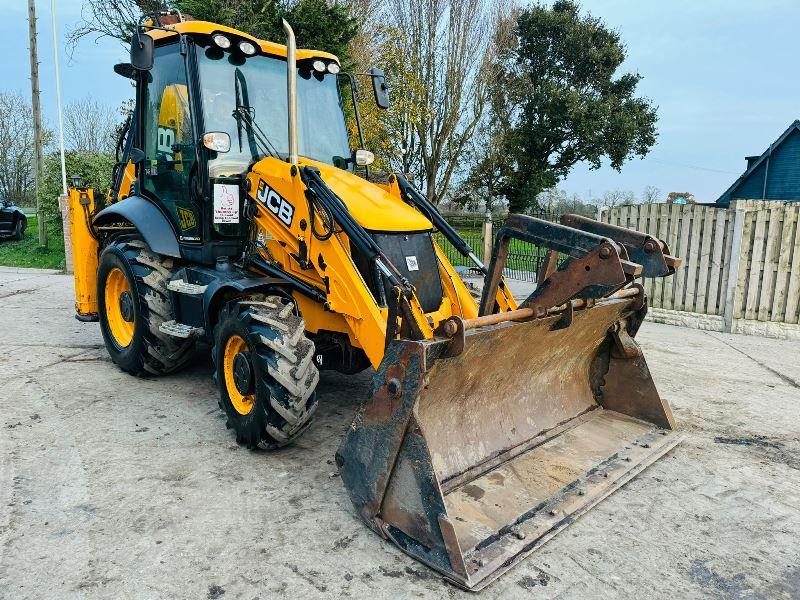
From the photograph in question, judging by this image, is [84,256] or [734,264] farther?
[734,264]

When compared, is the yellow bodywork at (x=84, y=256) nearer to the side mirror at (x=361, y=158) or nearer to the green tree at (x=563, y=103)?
the side mirror at (x=361, y=158)

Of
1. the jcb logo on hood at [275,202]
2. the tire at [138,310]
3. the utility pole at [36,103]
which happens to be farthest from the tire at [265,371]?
the utility pole at [36,103]

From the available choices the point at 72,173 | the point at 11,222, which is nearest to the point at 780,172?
the point at 72,173

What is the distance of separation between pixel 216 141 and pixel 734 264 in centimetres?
744

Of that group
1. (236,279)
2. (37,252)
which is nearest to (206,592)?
(236,279)

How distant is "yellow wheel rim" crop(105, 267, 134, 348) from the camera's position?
598cm

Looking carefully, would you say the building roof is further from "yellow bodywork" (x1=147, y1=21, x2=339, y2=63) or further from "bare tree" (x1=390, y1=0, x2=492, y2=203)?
"yellow bodywork" (x1=147, y1=21, x2=339, y2=63)

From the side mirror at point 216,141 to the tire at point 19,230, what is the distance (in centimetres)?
1859

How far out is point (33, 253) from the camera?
16.9 m

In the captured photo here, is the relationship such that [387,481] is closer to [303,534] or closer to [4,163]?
[303,534]

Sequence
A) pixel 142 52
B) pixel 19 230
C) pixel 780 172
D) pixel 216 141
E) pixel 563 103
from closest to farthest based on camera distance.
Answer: pixel 142 52 < pixel 216 141 < pixel 19 230 < pixel 780 172 < pixel 563 103

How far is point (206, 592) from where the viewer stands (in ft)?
9.13

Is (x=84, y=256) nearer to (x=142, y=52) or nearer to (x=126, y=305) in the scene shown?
(x=126, y=305)

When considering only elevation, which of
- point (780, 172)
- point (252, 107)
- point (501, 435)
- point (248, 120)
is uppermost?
point (780, 172)
